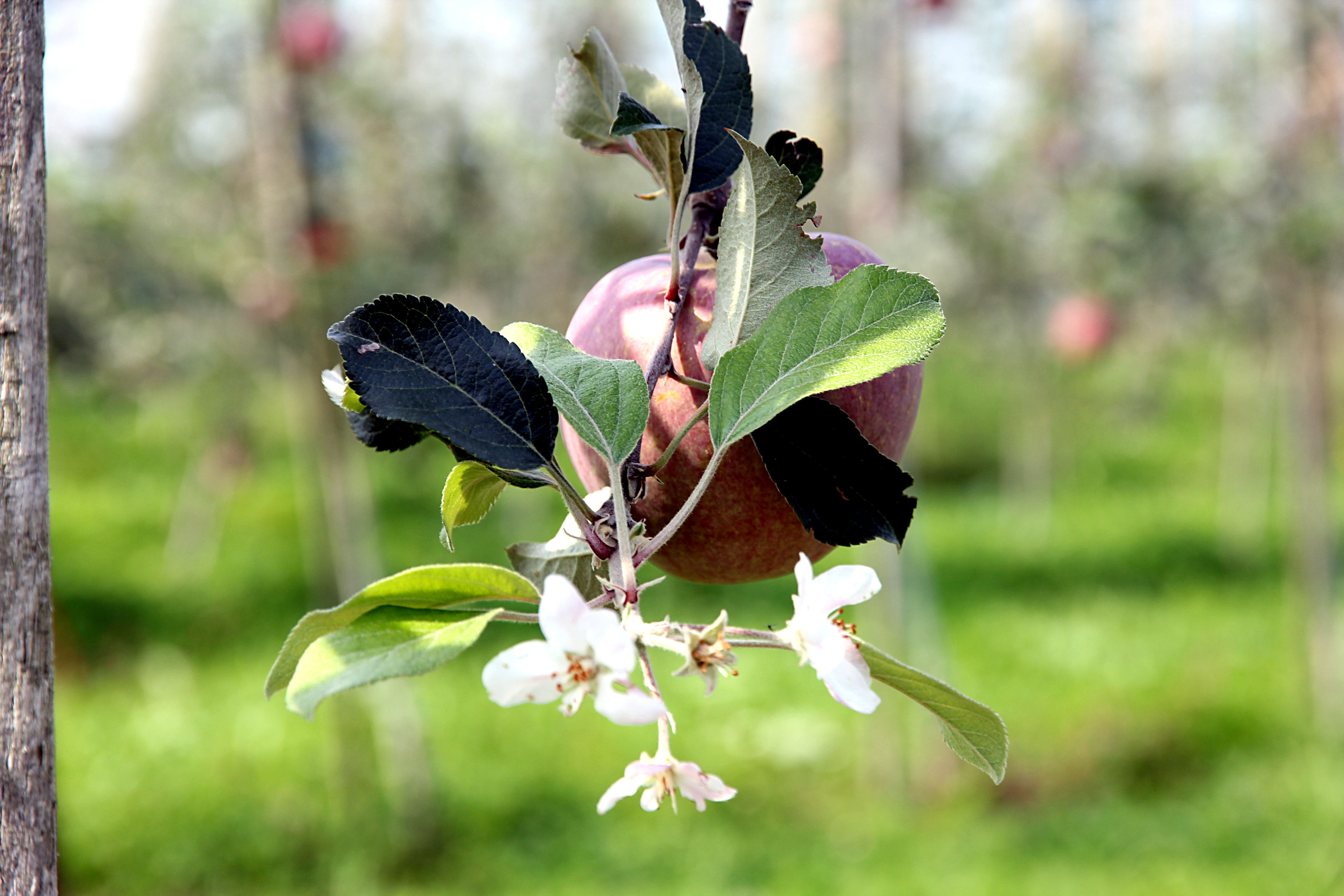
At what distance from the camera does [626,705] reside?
289mm

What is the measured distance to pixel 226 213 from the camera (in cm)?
412

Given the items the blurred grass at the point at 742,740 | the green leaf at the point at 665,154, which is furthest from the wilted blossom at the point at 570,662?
the blurred grass at the point at 742,740

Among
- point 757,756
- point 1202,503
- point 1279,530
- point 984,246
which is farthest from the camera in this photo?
point 1202,503

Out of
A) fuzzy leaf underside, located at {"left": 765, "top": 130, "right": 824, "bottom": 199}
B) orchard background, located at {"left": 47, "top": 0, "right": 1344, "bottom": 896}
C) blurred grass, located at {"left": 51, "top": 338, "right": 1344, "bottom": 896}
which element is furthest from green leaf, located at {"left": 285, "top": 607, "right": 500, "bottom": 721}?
blurred grass, located at {"left": 51, "top": 338, "right": 1344, "bottom": 896}

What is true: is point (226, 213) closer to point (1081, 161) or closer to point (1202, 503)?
point (1081, 161)

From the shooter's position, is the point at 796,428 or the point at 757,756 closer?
the point at 796,428

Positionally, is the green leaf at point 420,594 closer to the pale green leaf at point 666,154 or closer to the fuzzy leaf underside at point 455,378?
the fuzzy leaf underside at point 455,378

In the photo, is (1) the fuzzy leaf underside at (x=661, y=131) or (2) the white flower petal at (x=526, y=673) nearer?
(2) the white flower petal at (x=526, y=673)

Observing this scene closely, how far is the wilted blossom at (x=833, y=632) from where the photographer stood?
1.06ft

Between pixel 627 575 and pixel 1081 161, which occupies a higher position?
pixel 1081 161

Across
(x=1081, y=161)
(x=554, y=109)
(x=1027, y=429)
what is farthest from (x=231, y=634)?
(x=1027, y=429)

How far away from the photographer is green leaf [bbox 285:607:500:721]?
0.32 m

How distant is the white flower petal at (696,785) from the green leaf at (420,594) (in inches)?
3.0

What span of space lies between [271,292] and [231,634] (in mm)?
2100
